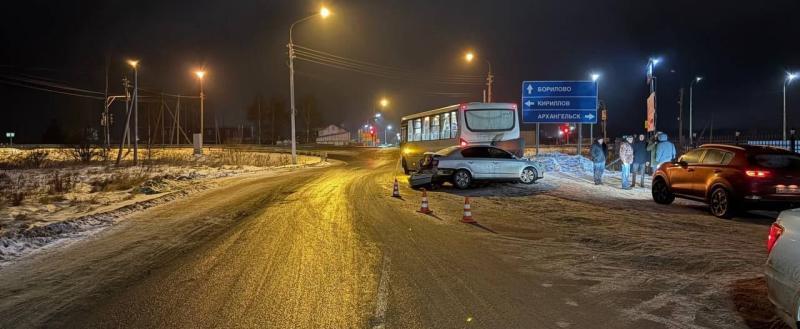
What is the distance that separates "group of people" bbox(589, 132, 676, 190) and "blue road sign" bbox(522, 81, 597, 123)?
26.2ft

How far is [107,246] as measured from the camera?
9.46 metres

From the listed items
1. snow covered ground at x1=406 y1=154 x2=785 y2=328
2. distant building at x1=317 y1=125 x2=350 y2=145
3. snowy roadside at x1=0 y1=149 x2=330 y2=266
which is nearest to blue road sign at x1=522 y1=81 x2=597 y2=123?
snow covered ground at x1=406 y1=154 x2=785 y2=328

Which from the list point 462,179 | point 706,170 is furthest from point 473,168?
point 706,170

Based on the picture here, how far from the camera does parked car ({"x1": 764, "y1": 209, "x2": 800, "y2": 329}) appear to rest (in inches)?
171

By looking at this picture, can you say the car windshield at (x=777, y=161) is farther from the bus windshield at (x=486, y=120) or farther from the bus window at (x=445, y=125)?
the bus window at (x=445, y=125)

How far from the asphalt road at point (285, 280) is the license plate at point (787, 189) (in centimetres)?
602

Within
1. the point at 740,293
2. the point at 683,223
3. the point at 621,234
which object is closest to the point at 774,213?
the point at 683,223

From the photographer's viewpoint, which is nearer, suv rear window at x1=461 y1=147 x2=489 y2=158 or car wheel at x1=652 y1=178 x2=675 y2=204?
car wheel at x1=652 y1=178 x2=675 y2=204

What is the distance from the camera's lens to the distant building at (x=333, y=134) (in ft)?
367

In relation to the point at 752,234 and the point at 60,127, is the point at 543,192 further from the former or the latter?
the point at 60,127

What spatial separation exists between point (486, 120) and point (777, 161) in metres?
12.4

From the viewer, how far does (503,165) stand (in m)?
19.3

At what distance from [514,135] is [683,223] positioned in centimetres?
1195

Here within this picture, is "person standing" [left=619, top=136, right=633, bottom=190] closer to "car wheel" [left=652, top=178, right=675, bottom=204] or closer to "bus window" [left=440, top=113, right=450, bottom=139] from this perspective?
"car wheel" [left=652, top=178, right=675, bottom=204]
